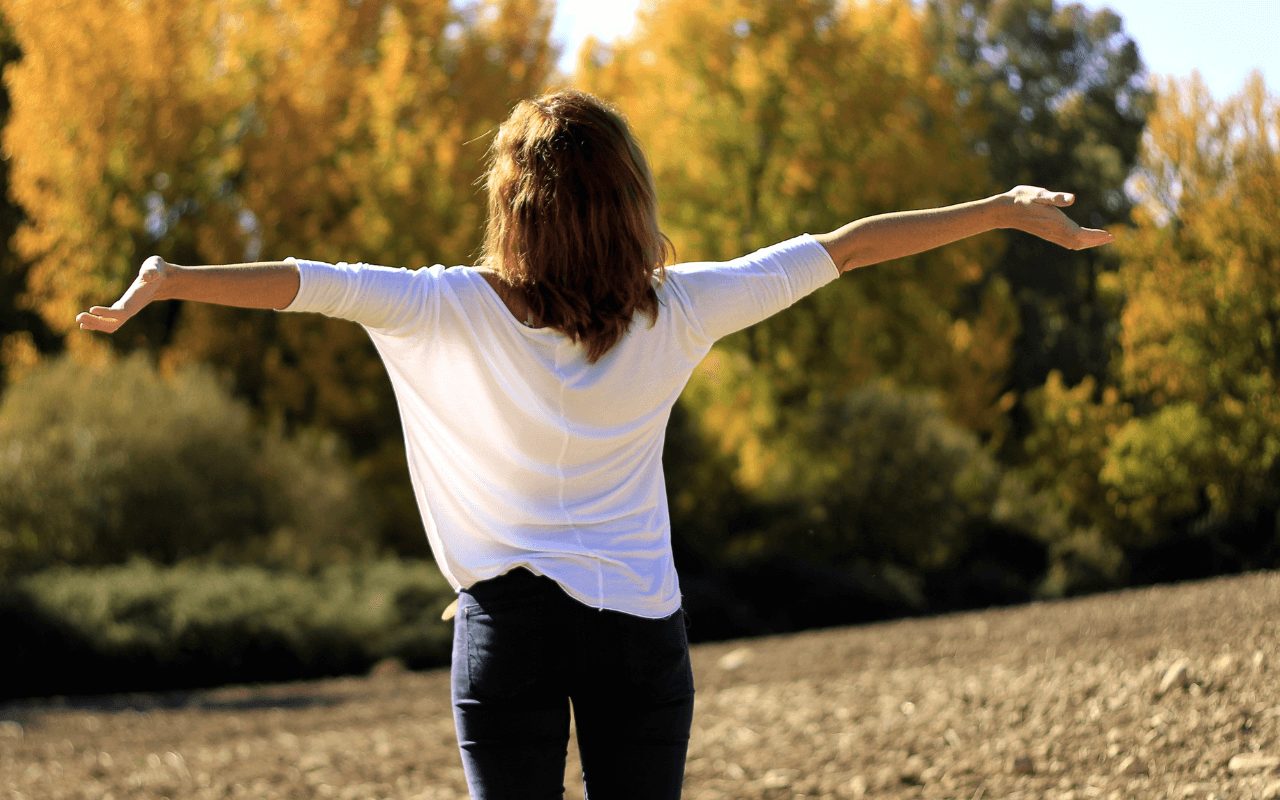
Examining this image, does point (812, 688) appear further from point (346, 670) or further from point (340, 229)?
point (340, 229)

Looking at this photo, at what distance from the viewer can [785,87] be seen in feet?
76.2

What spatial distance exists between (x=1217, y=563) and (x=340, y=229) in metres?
13.2

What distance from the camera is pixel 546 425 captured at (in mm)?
2242

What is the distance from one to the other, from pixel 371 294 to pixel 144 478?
14.1 m

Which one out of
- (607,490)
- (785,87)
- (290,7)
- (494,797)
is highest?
(290,7)

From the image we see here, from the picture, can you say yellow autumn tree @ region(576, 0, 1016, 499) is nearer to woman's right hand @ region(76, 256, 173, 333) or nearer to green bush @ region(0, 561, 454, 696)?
green bush @ region(0, 561, 454, 696)

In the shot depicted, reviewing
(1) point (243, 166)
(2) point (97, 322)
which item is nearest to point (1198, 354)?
(2) point (97, 322)

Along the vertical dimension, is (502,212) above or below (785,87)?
below

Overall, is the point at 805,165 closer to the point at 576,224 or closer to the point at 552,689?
the point at 576,224

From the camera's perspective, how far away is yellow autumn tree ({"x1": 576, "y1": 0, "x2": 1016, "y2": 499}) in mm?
22766

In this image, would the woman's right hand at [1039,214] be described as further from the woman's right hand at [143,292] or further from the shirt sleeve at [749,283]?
the woman's right hand at [143,292]

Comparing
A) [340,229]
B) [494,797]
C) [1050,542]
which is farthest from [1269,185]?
[340,229]

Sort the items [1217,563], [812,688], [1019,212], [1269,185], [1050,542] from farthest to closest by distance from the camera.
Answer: [1050,542] < [1217,563] < [1269,185] < [812,688] < [1019,212]

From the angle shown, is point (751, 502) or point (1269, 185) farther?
point (751, 502)
